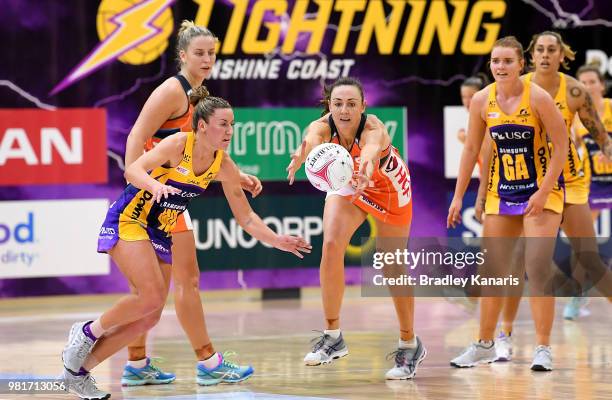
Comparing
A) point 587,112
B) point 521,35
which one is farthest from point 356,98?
point 521,35

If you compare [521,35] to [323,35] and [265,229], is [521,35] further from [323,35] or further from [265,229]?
[265,229]

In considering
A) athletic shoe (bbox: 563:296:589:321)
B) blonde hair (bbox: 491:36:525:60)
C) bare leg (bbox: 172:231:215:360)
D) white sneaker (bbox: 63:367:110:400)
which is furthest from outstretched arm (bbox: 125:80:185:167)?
athletic shoe (bbox: 563:296:589:321)

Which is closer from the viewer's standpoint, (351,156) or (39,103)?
(351,156)

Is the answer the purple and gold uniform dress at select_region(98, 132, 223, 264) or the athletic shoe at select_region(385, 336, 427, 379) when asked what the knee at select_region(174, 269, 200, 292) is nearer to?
the purple and gold uniform dress at select_region(98, 132, 223, 264)

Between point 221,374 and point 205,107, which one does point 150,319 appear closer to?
point 221,374

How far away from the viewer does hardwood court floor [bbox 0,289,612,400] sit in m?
6.70

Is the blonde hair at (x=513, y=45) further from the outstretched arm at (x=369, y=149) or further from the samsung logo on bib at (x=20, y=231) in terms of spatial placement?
the samsung logo on bib at (x=20, y=231)

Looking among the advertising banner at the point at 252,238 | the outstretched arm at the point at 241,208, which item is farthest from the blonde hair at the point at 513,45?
the advertising banner at the point at 252,238

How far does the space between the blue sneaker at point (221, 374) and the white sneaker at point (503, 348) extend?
5.93ft

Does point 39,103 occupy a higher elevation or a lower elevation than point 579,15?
lower

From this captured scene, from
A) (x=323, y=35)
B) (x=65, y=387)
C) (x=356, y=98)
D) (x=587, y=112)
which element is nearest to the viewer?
(x=65, y=387)

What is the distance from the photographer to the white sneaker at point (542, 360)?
7.34m

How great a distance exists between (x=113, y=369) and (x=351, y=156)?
2130mm

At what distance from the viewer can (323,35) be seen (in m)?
12.2
